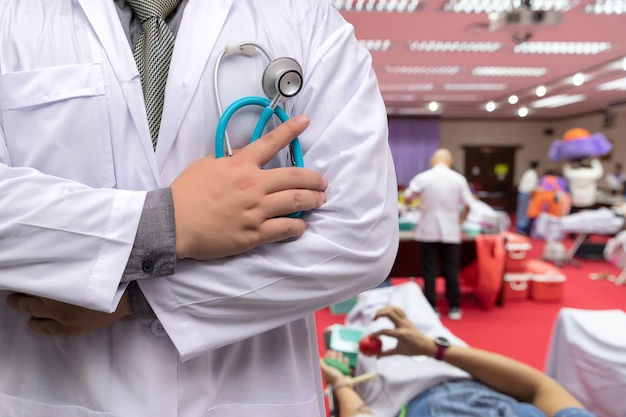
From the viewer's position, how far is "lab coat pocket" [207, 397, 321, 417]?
68 centimetres

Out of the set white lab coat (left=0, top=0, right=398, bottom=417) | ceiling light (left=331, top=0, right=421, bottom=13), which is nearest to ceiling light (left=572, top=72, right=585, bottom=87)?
ceiling light (left=331, top=0, right=421, bottom=13)

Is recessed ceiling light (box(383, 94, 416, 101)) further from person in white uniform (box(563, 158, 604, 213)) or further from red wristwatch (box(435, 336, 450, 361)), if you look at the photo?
red wristwatch (box(435, 336, 450, 361))

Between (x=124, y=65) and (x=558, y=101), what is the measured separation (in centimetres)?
1211

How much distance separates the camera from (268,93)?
0.64 meters

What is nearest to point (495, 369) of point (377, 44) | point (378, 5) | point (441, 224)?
point (441, 224)

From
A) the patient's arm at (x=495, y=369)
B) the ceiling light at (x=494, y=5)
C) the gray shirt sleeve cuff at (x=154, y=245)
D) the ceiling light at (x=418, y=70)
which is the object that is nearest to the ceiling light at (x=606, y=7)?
Answer: the ceiling light at (x=494, y=5)

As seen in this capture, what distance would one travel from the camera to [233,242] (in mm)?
560

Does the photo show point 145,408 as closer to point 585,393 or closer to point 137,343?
point 137,343

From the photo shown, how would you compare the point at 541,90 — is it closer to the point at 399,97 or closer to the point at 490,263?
the point at 399,97

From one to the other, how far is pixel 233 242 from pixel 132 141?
0.72 ft

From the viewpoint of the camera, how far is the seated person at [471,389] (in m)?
1.53

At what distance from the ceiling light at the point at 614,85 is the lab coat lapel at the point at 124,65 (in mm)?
9388

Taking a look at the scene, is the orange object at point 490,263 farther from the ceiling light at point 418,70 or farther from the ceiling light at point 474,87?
the ceiling light at point 474,87

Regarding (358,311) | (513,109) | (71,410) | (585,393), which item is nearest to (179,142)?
(71,410)
